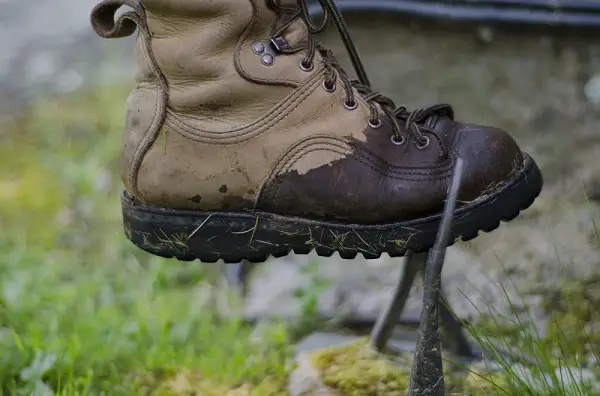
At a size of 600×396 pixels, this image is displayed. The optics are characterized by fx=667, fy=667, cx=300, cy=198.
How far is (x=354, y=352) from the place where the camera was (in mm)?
1645

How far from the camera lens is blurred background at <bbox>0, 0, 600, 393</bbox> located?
6.36 feet

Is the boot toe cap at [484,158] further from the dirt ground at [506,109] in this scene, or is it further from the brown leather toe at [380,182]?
the dirt ground at [506,109]

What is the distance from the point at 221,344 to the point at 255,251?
2.31 ft

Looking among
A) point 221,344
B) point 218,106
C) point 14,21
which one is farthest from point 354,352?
point 14,21

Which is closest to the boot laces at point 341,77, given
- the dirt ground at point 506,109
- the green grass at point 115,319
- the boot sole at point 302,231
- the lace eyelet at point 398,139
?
the lace eyelet at point 398,139

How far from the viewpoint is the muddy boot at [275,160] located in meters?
1.12

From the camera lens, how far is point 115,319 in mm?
1860

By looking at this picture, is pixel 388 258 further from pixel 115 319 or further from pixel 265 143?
pixel 265 143

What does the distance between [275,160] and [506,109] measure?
1418 mm

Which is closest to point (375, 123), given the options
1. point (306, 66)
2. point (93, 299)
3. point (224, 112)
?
point (306, 66)

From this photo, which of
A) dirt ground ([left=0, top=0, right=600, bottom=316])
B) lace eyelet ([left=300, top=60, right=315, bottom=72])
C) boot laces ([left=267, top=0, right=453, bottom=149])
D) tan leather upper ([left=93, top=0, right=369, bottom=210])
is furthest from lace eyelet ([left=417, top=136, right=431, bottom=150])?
dirt ground ([left=0, top=0, right=600, bottom=316])

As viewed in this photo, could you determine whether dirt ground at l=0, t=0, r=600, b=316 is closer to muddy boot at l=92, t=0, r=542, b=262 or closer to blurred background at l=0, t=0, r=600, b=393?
blurred background at l=0, t=0, r=600, b=393

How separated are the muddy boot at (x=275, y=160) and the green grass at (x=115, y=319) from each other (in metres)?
0.27

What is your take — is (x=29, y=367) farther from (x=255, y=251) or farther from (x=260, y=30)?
(x=260, y=30)
